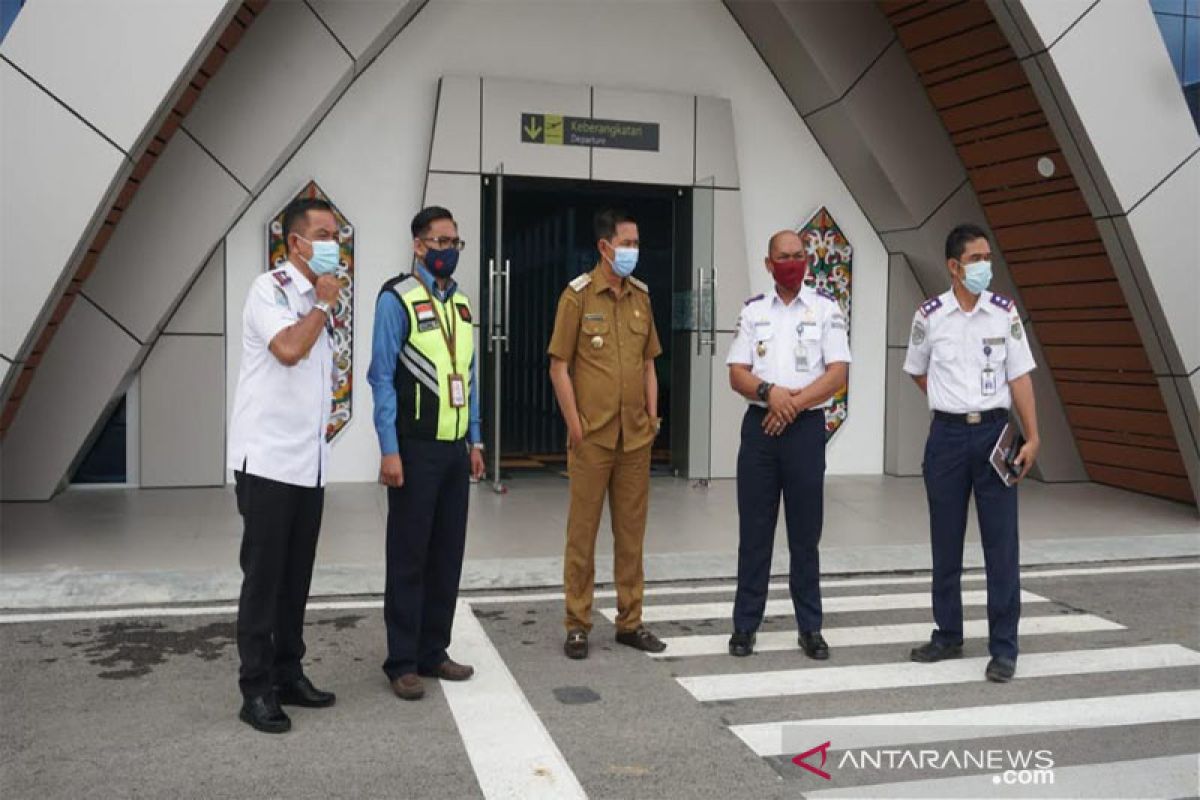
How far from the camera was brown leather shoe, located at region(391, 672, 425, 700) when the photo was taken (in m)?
4.75

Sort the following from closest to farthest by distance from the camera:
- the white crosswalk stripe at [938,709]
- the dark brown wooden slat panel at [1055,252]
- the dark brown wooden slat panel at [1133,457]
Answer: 1. the white crosswalk stripe at [938,709]
2. the dark brown wooden slat panel at [1055,252]
3. the dark brown wooden slat panel at [1133,457]

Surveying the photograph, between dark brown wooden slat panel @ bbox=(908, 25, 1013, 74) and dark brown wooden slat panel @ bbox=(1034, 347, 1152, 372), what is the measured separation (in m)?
2.87

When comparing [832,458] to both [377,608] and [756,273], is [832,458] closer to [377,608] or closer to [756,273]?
[756,273]

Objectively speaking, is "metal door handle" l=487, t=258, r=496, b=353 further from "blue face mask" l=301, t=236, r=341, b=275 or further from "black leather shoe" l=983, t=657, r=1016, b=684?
"black leather shoe" l=983, t=657, r=1016, b=684

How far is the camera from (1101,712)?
4680 millimetres

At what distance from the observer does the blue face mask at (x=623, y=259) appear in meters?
5.41

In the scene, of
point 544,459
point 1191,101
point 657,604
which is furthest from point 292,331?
point 544,459

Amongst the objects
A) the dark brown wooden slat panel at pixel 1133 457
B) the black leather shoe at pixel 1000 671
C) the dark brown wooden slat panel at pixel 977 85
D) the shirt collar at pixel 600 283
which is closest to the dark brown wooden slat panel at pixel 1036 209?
the dark brown wooden slat panel at pixel 977 85

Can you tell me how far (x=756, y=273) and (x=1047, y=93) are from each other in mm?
3754

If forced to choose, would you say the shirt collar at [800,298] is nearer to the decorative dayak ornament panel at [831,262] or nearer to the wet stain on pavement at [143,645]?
the wet stain on pavement at [143,645]

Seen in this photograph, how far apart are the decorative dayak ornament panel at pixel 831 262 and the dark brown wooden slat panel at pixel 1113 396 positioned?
2214mm

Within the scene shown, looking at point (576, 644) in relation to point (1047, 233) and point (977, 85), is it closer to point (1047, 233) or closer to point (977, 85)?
point (1047, 233)

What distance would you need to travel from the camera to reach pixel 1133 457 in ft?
36.0

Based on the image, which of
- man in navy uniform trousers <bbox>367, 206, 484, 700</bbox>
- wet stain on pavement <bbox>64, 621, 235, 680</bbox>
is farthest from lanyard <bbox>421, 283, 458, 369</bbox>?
wet stain on pavement <bbox>64, 621, 235, 680</bbox>
